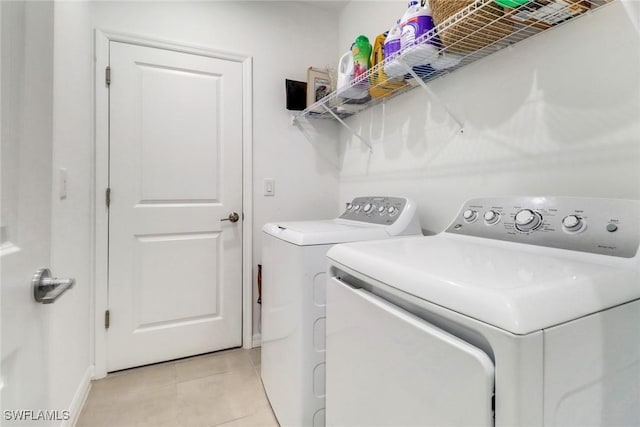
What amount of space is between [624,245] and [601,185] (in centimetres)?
32

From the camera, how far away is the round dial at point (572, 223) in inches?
31.8

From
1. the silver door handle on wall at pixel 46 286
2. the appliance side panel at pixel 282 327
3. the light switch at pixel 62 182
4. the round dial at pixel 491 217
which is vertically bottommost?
the appliance side panel at pixel 282 327

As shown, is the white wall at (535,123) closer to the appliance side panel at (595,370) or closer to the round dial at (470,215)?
the round dial at (470,215)

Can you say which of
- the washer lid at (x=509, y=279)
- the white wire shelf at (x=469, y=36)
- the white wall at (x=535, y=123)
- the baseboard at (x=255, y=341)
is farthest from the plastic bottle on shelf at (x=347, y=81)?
the baseboard at (x=255, y=341)

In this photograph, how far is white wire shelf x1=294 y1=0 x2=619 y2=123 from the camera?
0.94 m

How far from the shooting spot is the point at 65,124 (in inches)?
54.1

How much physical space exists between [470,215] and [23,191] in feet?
3.88

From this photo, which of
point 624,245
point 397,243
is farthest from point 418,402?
point 624,245

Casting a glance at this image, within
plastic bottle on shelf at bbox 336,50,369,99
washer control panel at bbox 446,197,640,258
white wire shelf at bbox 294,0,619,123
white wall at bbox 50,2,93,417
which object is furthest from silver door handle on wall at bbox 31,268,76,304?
plastic bottle on shelf at bbox 336,50,369,99

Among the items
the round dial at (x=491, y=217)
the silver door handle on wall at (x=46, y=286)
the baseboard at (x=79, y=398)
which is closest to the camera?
the silver door handle on wall at (x=46, y=286)

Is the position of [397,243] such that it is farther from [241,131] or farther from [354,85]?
[241,131]

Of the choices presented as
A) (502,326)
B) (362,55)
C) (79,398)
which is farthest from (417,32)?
(79,398)

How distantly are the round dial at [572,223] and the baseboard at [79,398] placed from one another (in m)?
1.99

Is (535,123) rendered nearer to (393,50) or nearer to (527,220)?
(527,220)
